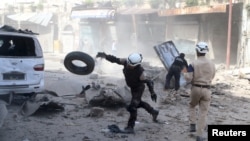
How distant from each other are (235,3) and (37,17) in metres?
21.9

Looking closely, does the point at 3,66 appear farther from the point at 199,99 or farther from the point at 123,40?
the point at 123,40

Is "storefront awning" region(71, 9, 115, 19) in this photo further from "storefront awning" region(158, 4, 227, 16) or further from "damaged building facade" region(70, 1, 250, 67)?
"storefront awning" region(158, 4, 227, 16)

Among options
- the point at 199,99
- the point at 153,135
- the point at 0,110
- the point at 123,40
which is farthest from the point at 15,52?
the point at 123,40

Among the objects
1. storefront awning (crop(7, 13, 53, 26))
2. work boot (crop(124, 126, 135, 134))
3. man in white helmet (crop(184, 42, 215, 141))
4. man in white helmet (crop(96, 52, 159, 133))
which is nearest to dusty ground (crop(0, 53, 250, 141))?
work boot (crop(124, 126, 135, 134))

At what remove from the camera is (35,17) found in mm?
32844

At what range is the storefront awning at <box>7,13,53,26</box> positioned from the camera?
104 ft

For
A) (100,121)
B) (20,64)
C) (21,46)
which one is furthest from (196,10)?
(20,64)

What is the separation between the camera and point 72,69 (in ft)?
25.6

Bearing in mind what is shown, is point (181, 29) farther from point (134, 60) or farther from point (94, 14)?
point (134, 60)

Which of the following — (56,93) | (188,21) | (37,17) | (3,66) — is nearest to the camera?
(3,66)

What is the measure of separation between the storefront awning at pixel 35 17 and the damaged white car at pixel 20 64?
24.7 metres

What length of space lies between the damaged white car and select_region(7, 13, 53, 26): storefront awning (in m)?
24.7

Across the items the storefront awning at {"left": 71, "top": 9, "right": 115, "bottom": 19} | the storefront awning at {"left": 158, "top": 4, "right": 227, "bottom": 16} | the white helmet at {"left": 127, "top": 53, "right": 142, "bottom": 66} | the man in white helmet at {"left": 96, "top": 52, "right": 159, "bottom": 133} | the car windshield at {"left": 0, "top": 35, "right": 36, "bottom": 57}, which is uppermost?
the storefront awning at {"left": 71, "top": 9, "right": 115, "bottom": 19}

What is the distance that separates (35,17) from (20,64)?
2734cm
